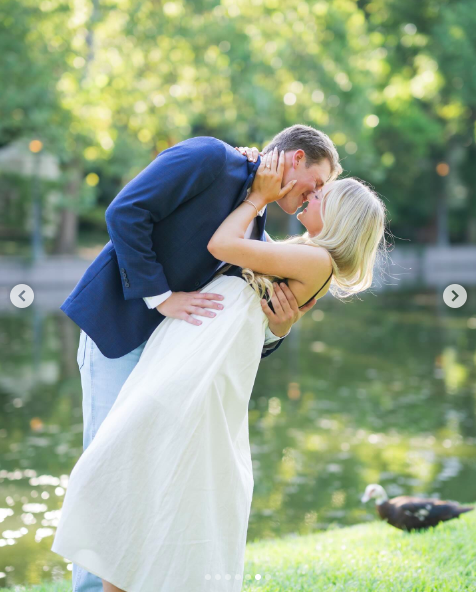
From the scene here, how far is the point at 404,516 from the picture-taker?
506 centimetres

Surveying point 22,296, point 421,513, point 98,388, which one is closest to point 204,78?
point 22,296

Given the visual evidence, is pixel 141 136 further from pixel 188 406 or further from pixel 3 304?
pixel 188 406

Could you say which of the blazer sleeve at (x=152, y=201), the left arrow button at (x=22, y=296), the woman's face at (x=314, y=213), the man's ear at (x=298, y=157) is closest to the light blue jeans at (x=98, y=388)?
the blazer sleeve at (x=152, y=201)

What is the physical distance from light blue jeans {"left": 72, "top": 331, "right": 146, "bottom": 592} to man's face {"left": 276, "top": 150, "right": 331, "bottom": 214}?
2.74ft

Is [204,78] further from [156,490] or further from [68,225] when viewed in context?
[156,490]

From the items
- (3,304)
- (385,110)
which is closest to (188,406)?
(3,304)

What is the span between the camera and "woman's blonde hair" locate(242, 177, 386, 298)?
295cm

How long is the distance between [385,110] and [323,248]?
31.1 metres

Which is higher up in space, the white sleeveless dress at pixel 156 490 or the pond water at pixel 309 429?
the white sleeveless dress at pixel 156 490

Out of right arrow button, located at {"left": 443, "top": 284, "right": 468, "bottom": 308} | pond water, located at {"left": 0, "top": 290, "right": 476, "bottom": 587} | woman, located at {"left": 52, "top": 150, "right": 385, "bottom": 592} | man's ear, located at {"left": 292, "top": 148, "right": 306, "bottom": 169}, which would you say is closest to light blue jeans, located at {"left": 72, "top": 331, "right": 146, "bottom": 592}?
woman, located at {"left": 52, "top": 150, "right": 385, "bottom": 592}

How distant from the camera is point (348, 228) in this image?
2.95 metres

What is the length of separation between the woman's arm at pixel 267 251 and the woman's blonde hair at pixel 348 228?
0.20 ft

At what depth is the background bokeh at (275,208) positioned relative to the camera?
7.17 metres

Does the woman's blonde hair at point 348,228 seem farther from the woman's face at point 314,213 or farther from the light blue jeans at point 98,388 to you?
the light blue jeans at point 98,388
